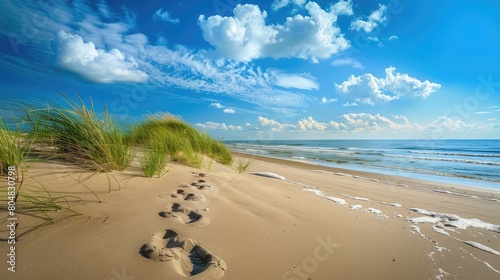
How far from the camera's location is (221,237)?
1924 millimetres

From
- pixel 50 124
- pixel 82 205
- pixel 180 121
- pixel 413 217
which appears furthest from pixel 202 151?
pixel 413 217

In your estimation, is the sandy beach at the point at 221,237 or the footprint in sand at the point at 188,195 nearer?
the sandy beach at the point at 221,237

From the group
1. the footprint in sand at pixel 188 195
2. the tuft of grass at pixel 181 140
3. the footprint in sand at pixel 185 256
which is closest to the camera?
the footprint in sand at pixel 185 256

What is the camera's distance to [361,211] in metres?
3.06

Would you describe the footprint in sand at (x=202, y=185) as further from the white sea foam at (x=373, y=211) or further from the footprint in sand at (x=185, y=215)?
the white sea foam at (x=373, y=211)

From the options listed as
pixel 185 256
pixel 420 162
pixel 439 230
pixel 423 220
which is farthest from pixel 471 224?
pixel 420 162

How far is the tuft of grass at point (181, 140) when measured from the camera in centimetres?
505

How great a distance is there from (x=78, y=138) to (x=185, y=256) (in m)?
2.59

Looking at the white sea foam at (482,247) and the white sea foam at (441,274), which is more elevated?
the white sea foam at (441,274)

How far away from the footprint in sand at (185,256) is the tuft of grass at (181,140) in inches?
117

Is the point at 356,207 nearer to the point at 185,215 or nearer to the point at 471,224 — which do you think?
the point at 471,224

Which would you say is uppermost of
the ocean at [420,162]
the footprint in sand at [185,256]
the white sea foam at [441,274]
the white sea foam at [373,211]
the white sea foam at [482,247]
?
the footprint in sand at [185,256]

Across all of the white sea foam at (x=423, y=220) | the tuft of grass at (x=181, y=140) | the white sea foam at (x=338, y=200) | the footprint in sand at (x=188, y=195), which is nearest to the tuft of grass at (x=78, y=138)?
the footprint in sand at (x=188, y=195)

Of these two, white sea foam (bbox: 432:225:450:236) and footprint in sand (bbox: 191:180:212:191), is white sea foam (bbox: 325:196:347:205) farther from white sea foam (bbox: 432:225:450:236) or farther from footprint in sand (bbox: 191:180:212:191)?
footprint in sand (bbox: 191:180:212:191)
